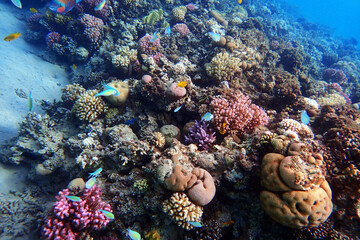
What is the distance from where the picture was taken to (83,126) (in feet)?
18.2

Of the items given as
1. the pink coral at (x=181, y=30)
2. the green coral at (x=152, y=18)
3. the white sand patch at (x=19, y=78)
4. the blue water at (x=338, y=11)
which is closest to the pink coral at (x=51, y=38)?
the white sand patch at (x=19, y=78)

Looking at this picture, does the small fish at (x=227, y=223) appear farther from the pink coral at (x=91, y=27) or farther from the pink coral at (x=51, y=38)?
the pink coral at (x=51, y=38)

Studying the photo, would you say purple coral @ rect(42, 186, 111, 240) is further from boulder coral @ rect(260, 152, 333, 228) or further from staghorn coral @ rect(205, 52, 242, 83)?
staghorn coral @ rect(205, 52, 242, 83)

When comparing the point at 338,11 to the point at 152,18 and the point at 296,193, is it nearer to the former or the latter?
the point at 152,18

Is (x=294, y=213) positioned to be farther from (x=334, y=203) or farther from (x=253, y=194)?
(x=334, y=203)

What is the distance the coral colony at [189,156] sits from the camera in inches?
121

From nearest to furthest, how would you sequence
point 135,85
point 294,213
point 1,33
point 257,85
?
point 294,213 < point 135,85 < point 257,85 < point 1,33

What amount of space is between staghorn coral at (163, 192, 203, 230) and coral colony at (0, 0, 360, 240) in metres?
0.02

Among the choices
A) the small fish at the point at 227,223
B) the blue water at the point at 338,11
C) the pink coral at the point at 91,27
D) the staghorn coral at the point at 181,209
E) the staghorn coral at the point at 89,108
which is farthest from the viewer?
the blue water at the point at 338,11

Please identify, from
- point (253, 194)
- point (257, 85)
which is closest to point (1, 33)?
point (257, 85)

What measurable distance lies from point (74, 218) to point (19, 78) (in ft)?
25.0

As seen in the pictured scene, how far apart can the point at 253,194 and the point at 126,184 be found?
2.67 m

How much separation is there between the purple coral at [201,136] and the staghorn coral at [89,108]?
303 centimetres

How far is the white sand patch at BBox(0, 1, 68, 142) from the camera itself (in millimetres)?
6492
